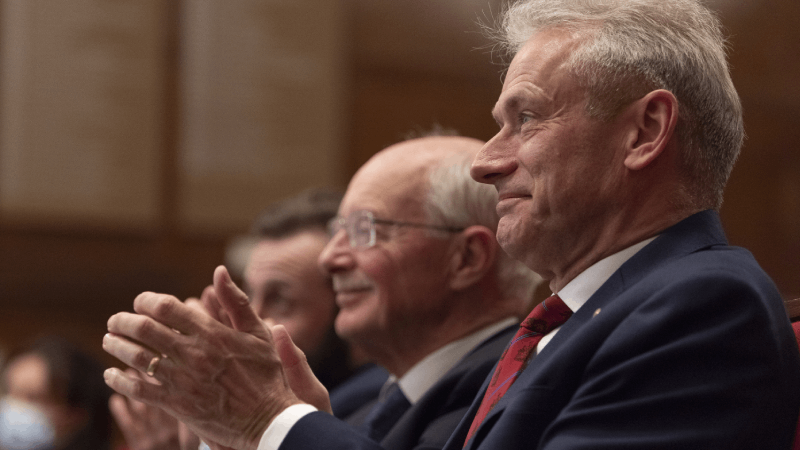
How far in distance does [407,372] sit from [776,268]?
3.26 m

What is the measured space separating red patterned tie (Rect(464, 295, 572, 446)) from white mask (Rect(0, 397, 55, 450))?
231 centimetres

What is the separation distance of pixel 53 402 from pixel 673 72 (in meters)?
2.69

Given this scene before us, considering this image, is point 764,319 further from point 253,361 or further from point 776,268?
point 776,268

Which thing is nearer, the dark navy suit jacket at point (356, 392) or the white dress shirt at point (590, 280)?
the white dress shirt at point (590, 280)

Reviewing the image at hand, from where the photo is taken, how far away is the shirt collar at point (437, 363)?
2004 millimetres

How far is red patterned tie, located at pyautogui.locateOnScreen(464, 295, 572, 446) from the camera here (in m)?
1.27

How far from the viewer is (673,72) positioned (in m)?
1.28

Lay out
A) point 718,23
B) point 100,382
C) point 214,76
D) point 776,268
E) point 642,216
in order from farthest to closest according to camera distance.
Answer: point 214,76 < point 776,268 < point 100,382 < point 718,23 < point 642,216

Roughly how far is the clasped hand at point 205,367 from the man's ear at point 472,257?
0.76 metres

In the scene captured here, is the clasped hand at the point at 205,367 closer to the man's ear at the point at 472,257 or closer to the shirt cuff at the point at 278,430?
the shirt cuff at the point at 278,430

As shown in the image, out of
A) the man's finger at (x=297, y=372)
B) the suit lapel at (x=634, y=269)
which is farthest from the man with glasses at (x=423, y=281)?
the suit lapel at (x=634, y=269)

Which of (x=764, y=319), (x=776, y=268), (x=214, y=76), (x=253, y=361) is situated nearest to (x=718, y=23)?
(x=764, y=319)

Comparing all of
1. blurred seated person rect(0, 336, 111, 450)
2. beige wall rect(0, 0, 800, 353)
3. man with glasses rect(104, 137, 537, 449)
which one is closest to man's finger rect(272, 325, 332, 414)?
man with glasses rect(104, 137, 537, 449)

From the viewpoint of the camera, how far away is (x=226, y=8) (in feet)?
16.1
